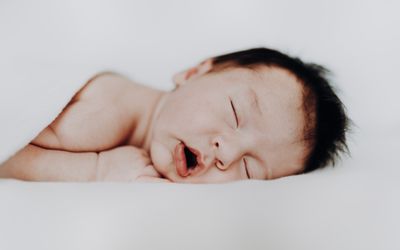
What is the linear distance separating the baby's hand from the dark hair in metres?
0.29

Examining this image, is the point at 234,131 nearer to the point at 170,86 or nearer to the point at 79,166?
the point at 79,166

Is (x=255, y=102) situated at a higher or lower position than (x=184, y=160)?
higher

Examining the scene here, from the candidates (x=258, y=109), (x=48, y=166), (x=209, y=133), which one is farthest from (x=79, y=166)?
(x=258, y=109)

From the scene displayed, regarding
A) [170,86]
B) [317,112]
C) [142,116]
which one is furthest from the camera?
[170,86]

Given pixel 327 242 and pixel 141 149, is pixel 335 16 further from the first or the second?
pixel 327 242

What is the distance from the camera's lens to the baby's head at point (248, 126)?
96cm

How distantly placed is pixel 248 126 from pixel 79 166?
1.17 ft

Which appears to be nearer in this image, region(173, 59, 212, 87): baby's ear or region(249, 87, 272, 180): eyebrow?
region(249, 87, 272, 180): eyebrow

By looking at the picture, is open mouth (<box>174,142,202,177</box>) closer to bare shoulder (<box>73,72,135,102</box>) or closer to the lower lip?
the lower lip

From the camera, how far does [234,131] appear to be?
0.98 m

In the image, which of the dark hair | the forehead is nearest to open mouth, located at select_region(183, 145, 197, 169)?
the forehead

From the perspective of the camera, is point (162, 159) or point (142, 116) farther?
point (142, 116)

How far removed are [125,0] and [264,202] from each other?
934 millimetres

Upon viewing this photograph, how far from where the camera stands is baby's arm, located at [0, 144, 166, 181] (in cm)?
91
